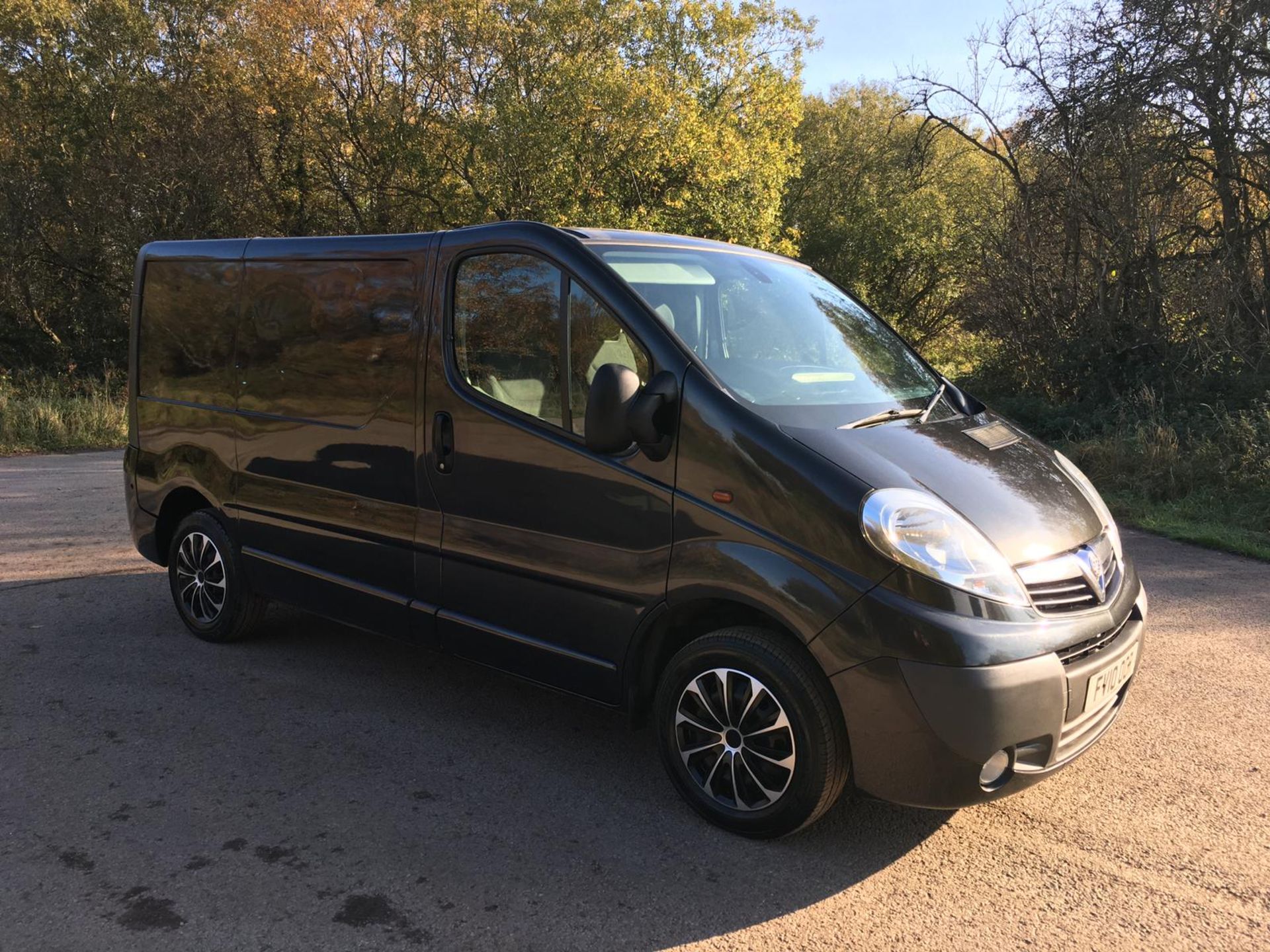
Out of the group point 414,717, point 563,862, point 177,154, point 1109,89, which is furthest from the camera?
point 177,154

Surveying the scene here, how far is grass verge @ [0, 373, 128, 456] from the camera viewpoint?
545 inches

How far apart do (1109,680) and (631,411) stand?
179cm

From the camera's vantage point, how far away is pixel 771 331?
372 centimetres

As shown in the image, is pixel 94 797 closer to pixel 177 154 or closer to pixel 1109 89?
pixel 1109 89

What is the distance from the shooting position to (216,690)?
4.38 m

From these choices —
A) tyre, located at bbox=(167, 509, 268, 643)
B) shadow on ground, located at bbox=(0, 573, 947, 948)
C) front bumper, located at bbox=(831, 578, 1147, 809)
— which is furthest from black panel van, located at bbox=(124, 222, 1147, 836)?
shadow on ground, located at bbox=(0, 573, 947, 948)

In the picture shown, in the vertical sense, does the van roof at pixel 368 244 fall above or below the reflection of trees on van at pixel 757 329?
above

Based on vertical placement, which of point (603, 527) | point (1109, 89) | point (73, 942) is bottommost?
point (73, 942)

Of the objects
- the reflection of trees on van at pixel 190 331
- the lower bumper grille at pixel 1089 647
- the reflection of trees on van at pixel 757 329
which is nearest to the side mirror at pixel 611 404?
the reflection of trees on van at pixel 757 329

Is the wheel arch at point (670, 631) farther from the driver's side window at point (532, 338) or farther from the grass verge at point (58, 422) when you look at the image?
the grass verge at point (58, 422)

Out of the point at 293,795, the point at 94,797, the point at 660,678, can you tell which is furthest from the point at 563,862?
the point at 94,797

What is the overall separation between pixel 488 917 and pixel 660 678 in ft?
3.20

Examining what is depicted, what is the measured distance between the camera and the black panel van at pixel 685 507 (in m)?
2.76

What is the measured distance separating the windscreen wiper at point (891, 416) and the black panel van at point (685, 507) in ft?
0.05
